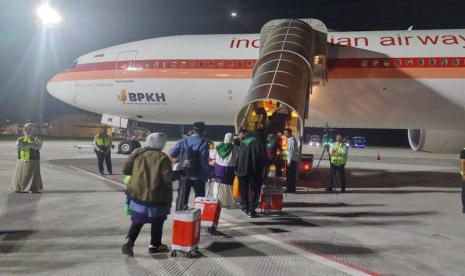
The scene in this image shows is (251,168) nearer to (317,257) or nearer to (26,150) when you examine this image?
(317,257)

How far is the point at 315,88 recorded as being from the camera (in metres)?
13.5

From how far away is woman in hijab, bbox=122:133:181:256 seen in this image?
4.86 metres

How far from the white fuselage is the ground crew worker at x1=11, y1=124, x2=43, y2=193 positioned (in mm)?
6016

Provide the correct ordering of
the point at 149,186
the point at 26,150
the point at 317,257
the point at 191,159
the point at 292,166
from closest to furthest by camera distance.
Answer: the point at 149,186
the point at 317,257
the point at 191,159
the point at 26,150
the point at 292,166

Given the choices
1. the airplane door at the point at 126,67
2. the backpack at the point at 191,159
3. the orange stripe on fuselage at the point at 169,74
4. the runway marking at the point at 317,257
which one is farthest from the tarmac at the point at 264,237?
the airplane door at the point at 126,67

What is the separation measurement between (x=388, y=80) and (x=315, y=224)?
764 centimetres

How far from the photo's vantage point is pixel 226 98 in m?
14.3

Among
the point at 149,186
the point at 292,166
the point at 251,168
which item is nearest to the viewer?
the point at 149,186

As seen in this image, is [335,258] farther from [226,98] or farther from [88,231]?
[226,98]

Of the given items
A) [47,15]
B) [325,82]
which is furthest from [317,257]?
[47,15]

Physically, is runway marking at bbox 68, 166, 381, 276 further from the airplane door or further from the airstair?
the airplane door

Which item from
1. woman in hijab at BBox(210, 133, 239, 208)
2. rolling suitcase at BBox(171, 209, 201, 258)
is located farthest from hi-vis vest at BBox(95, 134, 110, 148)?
rolling suitcase at BBox(171, 209, 201, 258)

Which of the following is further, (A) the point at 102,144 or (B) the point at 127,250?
(A) the point at 102,144

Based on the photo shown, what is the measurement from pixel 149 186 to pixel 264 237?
2.17 m
